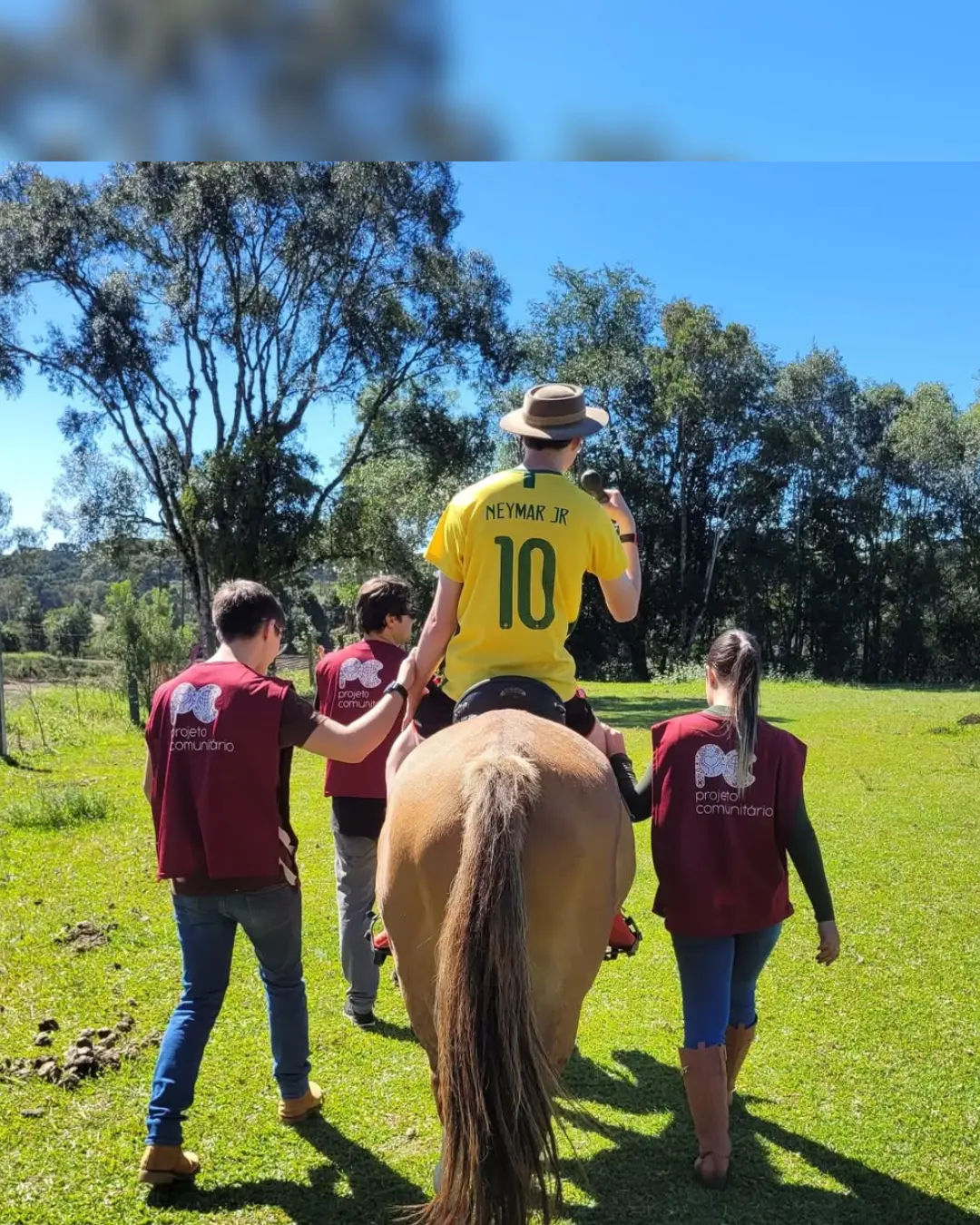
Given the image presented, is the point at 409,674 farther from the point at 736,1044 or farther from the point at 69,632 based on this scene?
the point at 69,632

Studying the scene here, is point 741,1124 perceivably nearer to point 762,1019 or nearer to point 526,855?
point 762,1019

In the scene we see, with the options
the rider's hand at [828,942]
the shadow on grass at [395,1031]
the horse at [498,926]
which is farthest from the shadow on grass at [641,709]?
the horse at [498,926]

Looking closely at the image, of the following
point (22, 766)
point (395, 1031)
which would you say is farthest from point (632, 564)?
point (22, 766)

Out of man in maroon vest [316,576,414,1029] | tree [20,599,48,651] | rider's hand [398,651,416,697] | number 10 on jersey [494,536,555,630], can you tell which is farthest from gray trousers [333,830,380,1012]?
tree [20,599,48,651]

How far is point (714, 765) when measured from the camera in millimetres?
3400

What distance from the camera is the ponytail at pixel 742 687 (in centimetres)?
333

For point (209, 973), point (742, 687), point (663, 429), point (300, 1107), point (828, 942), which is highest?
point (663, 429)

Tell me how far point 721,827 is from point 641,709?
62.3ft

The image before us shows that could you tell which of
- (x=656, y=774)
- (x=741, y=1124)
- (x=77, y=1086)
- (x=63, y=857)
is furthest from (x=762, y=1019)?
(x=63, y=857)

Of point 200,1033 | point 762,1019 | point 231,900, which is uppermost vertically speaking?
point 231,900

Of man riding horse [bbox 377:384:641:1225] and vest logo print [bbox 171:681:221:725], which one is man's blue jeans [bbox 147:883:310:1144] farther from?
man riding horse [bbox 377:384:641:1225]

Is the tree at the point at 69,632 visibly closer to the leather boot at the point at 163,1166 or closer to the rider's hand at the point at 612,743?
the leather boot at the point at 163,1166

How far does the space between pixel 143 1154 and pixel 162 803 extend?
1.43m

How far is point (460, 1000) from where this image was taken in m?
2.42
